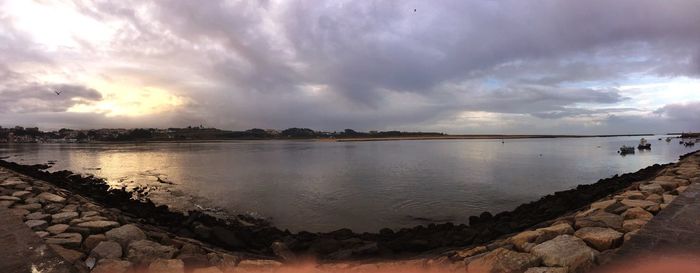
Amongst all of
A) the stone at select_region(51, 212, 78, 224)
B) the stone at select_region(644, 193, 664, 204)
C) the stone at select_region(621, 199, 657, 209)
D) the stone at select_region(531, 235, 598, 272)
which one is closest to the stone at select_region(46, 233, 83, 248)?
the stone at select_region(51, 212, 78, 224)

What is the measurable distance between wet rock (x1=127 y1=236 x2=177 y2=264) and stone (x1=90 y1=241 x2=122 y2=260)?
0.47 feet

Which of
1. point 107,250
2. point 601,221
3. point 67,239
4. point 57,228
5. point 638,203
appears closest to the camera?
point 107,250

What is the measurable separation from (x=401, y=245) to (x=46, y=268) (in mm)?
5193

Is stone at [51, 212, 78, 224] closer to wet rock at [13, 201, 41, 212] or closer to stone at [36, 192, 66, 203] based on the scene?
→ wet rock at [13, 201, 41, 212]

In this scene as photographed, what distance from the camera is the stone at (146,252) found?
511 cm

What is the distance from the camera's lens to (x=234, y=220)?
11.7 metres

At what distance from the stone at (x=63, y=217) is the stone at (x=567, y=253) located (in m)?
7.51

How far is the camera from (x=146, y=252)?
17.4 feet

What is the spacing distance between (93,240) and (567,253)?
6.38 m

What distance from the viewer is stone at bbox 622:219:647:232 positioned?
5317mm

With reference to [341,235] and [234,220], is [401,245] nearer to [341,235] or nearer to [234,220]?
[341,235]

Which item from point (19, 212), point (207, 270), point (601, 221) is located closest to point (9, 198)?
point (19, 212)

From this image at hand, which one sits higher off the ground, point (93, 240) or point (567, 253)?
point (567, 253)

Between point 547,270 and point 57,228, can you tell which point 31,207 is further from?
point 547,270
